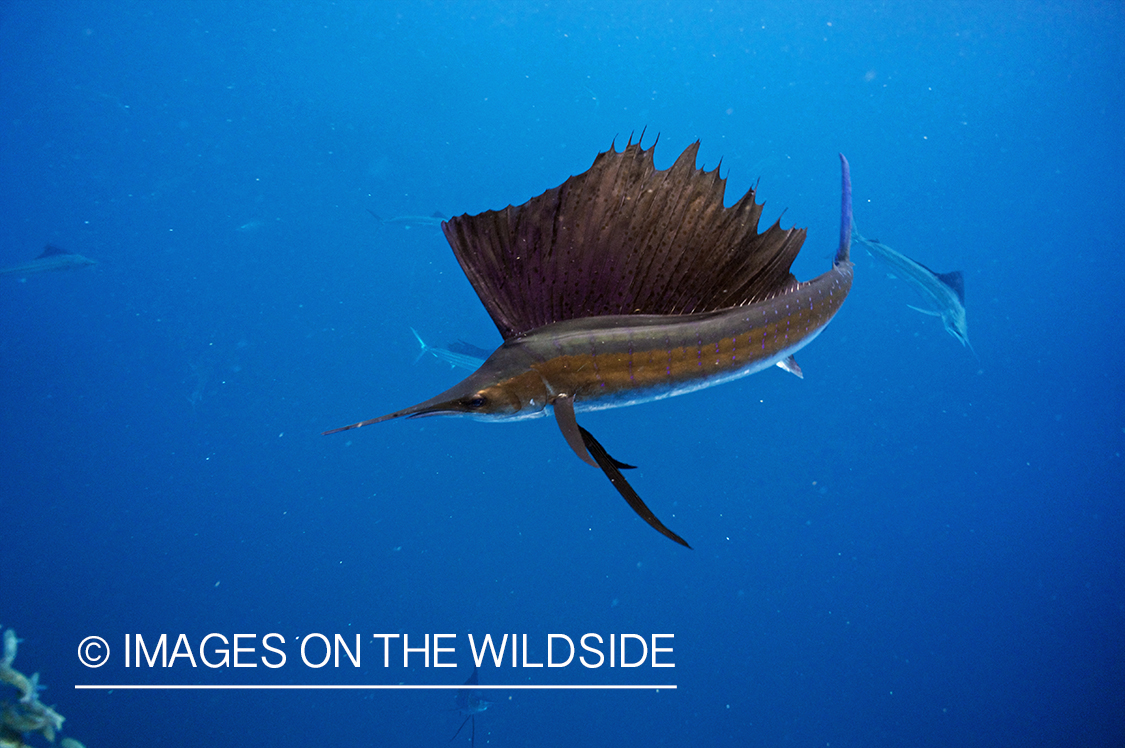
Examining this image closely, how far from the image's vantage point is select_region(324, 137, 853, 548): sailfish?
42.6 inches

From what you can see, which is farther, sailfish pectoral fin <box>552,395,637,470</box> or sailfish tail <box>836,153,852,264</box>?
sailfish tail <box>836,153,852,264</box>

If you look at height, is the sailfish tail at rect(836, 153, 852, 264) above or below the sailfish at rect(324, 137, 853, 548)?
above

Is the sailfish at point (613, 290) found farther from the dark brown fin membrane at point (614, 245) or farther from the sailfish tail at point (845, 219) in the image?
the sailfish tail at point (845, 219)

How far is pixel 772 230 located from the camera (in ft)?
4.24

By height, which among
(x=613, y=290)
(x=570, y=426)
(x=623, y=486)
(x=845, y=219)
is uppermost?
(x=845, y=219)

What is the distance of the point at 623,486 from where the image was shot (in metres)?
1.05

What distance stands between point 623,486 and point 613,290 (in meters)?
0.39

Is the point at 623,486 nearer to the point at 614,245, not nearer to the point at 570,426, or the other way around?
the point at 570,426

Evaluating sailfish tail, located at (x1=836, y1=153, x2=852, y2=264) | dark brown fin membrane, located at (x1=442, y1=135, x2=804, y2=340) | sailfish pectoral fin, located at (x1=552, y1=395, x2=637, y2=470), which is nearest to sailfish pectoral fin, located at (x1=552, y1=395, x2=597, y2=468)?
sailfish pectoral fin, located at (x1=552, y1=395, x2=637, y2=470)

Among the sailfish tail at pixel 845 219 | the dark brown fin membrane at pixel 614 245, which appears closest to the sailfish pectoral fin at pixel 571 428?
the dark brown fin membrane at pixel 614 245

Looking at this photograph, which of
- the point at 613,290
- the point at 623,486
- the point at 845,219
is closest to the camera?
the point at 623,486

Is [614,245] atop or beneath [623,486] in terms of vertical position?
atop

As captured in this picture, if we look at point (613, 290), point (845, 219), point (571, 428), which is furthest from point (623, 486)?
point (845, 219)

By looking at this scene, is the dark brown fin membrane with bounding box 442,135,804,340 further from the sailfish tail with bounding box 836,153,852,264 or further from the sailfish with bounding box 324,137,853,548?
the sailfish tail with bounding box 836,153,852,264
